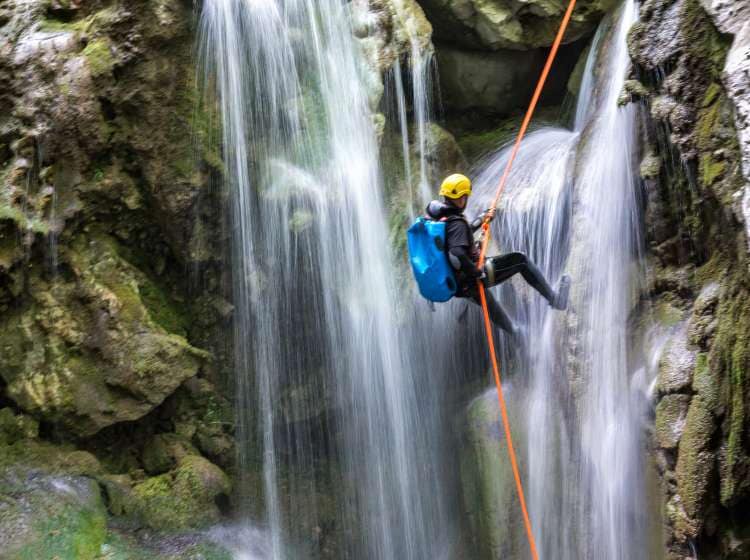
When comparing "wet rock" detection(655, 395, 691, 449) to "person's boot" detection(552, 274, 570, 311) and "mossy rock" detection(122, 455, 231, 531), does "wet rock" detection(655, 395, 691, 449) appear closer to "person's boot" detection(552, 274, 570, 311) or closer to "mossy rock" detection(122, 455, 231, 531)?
"person's boot" detection(552, 274, 570, 311)

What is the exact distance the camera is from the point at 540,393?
7.15m

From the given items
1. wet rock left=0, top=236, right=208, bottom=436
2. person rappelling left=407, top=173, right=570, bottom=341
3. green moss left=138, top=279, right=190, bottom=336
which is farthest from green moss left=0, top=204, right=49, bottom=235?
person rappelling left=407, top=173, right=570, bottom=341

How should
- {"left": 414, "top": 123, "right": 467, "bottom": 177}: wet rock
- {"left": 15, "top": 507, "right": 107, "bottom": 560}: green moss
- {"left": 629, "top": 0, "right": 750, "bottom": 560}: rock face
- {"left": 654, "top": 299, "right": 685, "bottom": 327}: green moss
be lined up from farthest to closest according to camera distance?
1. {"left": 414, "top": 123, "right": 467, "bottom": 177}: wet rock
2. {"left": 654, "top": 299, "right": 685, "bottom": 327}: green moss
3. {"left": 15, "top": 507, "right": 107, "bottom": 560}: green moss
4. {"left": 629, "top": 0, "right": 750, "bottom": 560}: rock face

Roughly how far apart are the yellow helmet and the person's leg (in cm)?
68

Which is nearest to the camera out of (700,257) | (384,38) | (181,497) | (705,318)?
(705,318)

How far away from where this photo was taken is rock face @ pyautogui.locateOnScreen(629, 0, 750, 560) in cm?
504

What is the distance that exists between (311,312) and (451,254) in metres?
1.89

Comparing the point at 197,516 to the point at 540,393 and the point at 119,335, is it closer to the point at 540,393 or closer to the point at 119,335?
the point at 119,335

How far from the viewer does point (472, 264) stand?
6.38 metres

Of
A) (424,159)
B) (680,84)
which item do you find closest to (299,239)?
(424,159)

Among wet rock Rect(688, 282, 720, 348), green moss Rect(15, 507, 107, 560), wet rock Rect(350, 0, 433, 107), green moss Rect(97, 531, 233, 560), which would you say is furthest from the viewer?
wet rock Rect(350, 0, 433, 107)

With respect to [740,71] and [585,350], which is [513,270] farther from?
[740,71]

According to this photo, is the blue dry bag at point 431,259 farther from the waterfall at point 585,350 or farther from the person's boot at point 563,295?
the waterfall at point 585,350

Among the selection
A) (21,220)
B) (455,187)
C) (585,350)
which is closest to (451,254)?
(455,187)
